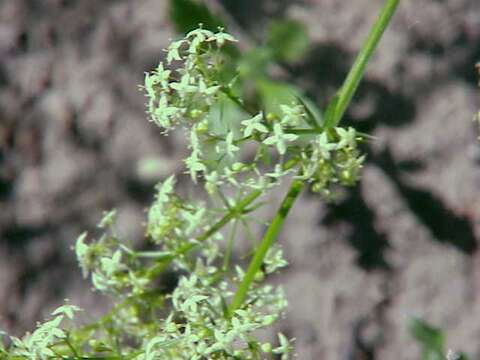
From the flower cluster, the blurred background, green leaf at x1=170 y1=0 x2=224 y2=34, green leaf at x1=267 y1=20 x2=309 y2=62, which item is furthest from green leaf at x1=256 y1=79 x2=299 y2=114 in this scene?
the flower cluster

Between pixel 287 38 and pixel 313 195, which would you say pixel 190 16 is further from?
pixel 313 195

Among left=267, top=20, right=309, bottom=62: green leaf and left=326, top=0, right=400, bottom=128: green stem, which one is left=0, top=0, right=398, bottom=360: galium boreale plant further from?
left=267, top=20, right=309, bottom=62: green leaf

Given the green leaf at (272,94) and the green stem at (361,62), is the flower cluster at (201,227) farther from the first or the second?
the green leaf at (272,94)

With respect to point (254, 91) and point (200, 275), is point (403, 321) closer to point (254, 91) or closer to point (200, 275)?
point (254, 91)

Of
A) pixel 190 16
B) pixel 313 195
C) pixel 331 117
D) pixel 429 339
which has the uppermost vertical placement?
pixel 190 16

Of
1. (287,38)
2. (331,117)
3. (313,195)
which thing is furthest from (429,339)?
(287,38)

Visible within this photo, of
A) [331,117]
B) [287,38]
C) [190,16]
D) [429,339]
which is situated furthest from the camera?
[287,38]

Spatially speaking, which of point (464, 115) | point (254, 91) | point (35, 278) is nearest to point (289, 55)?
point (254, 91)
